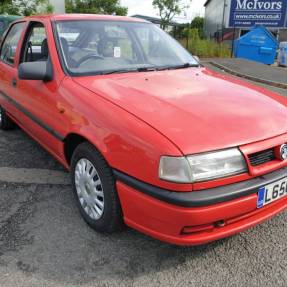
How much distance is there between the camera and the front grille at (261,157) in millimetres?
2160

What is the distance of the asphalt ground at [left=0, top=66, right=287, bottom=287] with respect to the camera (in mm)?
2225

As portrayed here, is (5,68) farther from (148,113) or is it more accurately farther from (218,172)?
(218,172)

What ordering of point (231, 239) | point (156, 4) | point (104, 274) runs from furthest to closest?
Answer: 1. point (156, 4)
2. point (231, 239)
3. point (104, 274)

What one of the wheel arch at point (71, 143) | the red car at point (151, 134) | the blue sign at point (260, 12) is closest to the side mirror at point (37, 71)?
the red car at point (151, 134)

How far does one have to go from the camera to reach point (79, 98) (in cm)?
262

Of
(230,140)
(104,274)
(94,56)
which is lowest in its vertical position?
(104,274)

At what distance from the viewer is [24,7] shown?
17625 millimetres

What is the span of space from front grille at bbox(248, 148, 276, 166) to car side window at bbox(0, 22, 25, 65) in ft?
9.78

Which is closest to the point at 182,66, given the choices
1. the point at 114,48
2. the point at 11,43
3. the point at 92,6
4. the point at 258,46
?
the point at 114,48

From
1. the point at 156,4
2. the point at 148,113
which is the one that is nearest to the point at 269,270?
the point at 148,113

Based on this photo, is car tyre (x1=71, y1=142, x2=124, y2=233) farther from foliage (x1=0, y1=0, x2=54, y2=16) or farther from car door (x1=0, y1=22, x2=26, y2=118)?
foliage (x1=0, y1=0, x2=54, y2=16)

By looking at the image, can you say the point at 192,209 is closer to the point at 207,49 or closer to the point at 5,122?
the point at 5,122

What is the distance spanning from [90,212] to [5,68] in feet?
7.87

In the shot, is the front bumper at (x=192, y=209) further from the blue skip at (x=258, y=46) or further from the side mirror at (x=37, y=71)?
the blue skip at (x=258, y=46)
